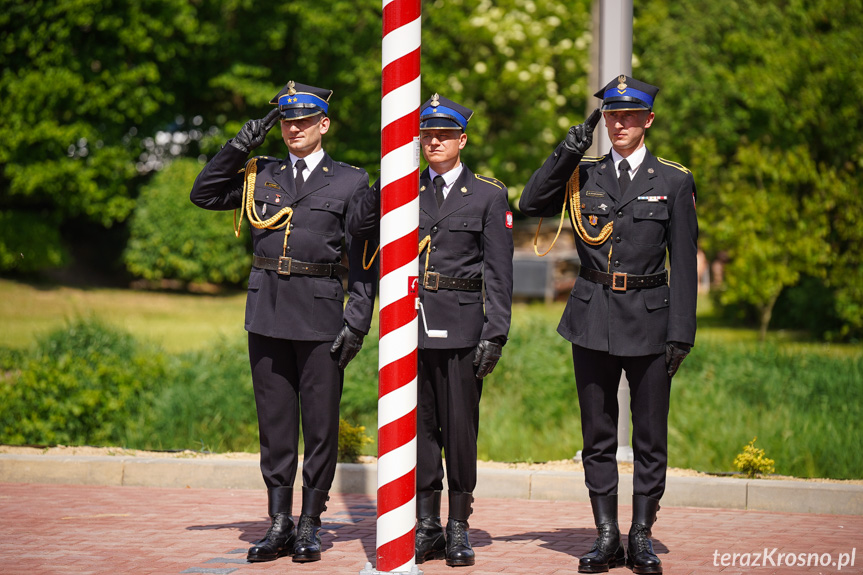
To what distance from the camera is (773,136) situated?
2456 cm

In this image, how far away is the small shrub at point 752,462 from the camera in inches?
279

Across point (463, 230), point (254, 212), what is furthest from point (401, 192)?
point (254, 212)

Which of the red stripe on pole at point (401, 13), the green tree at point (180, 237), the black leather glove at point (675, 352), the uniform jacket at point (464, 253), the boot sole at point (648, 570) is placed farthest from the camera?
the green tree at point (180, 237)

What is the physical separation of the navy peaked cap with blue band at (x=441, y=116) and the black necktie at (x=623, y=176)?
2.68 feet

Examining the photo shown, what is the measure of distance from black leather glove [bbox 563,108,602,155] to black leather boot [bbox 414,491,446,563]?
187cm

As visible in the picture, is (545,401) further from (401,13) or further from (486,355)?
(401,13)

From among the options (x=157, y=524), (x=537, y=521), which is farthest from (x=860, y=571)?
(x=157, y=524)

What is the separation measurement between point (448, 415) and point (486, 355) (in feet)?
1.25

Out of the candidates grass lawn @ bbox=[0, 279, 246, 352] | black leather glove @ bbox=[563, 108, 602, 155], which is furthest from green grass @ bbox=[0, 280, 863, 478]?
grass lawn @ bbox=[0, 279, 246, 352]

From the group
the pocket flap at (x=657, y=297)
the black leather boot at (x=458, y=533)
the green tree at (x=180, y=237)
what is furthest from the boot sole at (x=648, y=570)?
the green tree at (x=180, y=237)

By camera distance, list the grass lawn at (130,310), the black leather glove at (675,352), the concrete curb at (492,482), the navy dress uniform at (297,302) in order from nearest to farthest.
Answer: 1. the black leather glove at (675,352)
2. the navy dress uniform at (297,302)
3. the concrete curb at (492,482)
4. the grass lawn at (130,310)

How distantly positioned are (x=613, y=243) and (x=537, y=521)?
205cm

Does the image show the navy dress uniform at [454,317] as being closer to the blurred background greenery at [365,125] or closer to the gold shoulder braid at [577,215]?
the gold shoulder braid at [577,215]

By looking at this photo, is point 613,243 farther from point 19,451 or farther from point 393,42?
point 19,451
